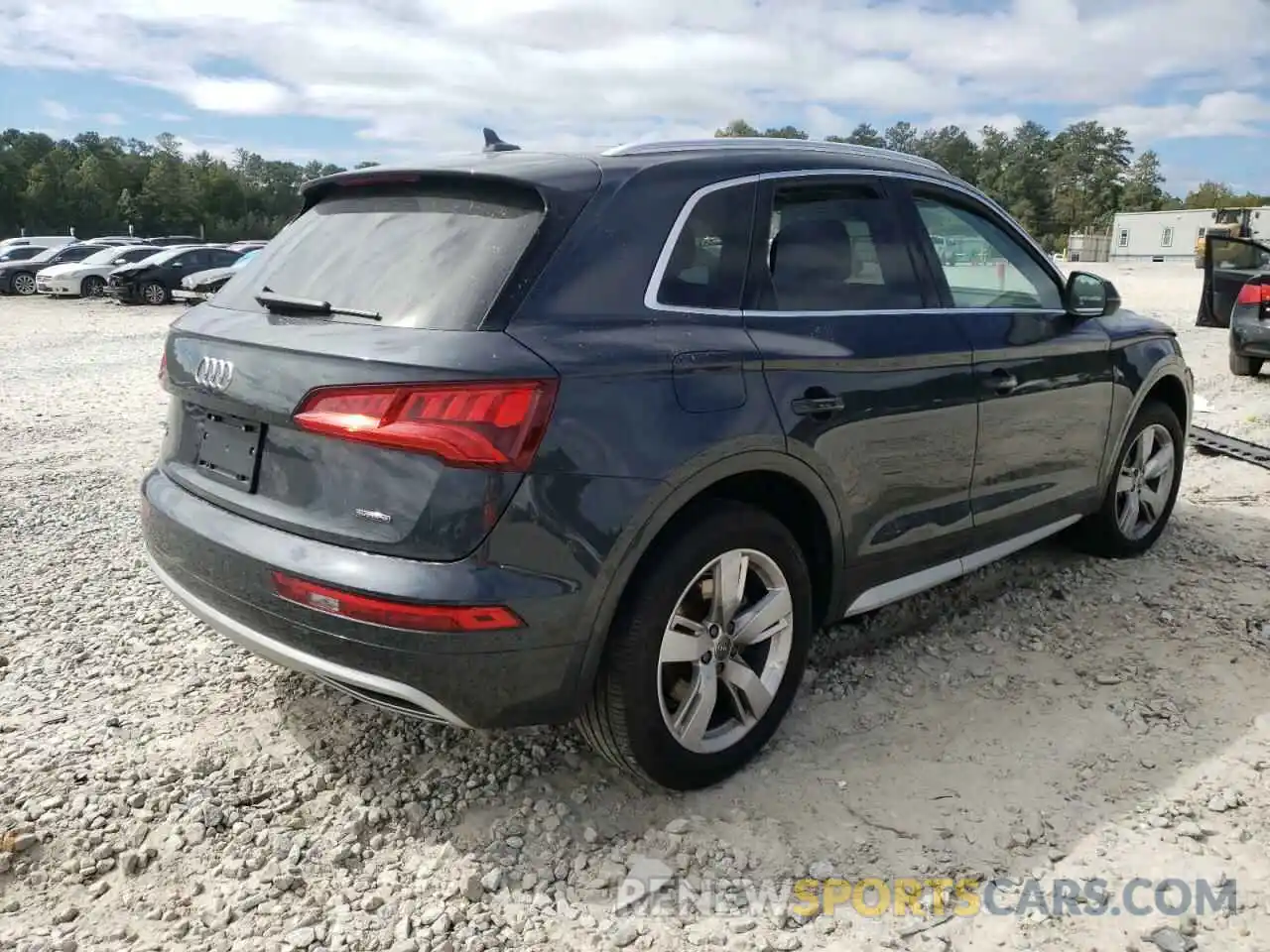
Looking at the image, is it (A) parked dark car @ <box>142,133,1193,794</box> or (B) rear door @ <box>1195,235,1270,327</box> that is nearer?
(A) parked dark car @ <box>142,133,1193,794</box>

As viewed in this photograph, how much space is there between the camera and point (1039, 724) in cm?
343

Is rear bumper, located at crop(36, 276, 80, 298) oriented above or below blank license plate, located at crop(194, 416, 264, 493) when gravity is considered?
below

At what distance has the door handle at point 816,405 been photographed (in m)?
2.99

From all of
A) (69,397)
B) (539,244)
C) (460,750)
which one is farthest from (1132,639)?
(69,397)

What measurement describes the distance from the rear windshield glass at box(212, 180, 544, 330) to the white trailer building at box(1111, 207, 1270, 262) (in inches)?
2929

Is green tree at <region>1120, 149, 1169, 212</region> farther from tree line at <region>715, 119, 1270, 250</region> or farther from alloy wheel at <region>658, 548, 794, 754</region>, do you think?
alloy wheel at <region>658, 548, 794, 754</region>

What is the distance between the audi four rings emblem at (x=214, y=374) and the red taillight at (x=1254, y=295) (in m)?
10.7

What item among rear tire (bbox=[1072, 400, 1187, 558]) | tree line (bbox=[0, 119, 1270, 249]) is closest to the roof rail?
rear tire (bbox=[1072, 400, 1187, 558])

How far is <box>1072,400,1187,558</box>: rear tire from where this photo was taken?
479 centimetres

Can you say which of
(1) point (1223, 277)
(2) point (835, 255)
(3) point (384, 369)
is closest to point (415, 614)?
(3) point (384, 369)

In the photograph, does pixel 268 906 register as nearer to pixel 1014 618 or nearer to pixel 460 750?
pixel 460 750

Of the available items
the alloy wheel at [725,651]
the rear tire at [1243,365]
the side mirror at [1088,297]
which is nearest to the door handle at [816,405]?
the alloy wheel at [725,651]

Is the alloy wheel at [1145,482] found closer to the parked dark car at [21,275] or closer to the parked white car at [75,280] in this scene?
the parked white car at [75,280]

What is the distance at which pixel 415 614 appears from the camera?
2.40 metres
